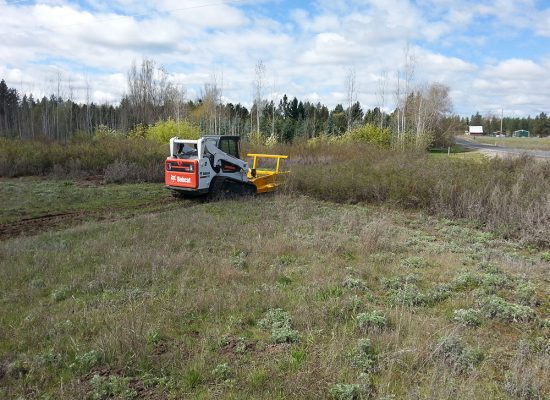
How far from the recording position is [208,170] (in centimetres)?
1515

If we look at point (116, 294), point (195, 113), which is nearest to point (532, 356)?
point (116, 294)

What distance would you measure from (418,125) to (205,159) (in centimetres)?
2864

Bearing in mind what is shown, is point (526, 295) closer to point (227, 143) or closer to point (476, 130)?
point (227, 143)

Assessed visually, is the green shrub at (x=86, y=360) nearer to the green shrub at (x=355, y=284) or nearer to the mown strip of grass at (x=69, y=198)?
the green shrub at (x=355, y=284)

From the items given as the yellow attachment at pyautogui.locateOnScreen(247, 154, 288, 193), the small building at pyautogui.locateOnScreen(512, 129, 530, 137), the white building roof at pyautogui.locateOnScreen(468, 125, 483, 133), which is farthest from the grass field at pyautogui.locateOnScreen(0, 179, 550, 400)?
the white building roof at pyautogui.locateOnScreen(468, 125, 483, 133)

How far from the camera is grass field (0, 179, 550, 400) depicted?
394 centimetres

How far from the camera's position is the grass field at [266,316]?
3.94m

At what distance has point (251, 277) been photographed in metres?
6.96

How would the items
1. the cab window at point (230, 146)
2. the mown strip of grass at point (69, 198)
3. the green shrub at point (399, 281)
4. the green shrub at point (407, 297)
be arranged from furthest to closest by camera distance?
the cab window at point (230, 146) → the mown strip of grass at point (69, 198) → the green shrub at point (399, 281) → the green shrub at point (407, 297)

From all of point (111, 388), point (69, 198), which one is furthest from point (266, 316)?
point (69, 198)

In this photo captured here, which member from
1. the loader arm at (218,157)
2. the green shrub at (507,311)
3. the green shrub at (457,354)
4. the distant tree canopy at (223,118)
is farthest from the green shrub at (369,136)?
the green shrub at (457,354)

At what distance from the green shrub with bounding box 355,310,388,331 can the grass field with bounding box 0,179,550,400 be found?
0.06 feet

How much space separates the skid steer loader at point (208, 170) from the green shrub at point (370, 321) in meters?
10.3

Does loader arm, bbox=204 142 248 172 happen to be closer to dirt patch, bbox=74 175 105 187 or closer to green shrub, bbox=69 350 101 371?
dirt patch, bbox=74 175 105 187
